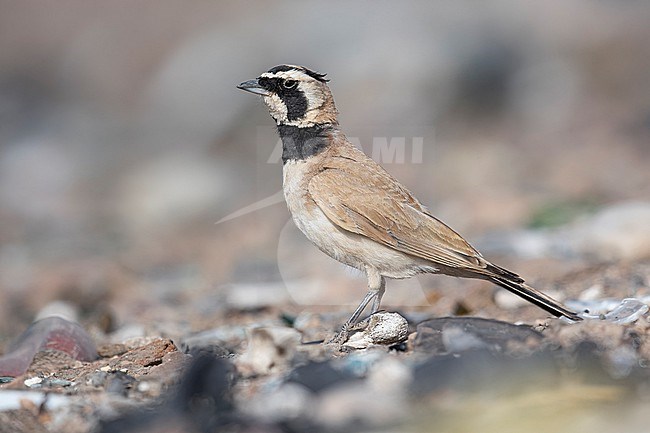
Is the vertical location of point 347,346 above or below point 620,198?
above

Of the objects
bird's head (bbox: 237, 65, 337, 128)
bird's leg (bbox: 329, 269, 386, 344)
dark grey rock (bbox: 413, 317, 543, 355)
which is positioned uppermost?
bird's head (bbox: 237, 65, 337, 128)

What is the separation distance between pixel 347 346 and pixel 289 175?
3.52 feet

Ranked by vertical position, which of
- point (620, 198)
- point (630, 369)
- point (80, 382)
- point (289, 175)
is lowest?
point (620, 198)

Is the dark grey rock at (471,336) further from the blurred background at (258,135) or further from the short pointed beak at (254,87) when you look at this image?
the blurred background at (258,135)

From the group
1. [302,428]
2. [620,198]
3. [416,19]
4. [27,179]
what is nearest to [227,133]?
[27,179]

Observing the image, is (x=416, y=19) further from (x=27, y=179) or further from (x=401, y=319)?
(x=401, y=319)

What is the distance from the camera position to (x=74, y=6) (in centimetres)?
2273

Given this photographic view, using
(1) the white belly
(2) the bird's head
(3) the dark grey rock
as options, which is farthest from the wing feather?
(3) the dark grey rock

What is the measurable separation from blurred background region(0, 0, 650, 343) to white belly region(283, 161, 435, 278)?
6.70 ft

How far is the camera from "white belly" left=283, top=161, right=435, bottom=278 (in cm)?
516

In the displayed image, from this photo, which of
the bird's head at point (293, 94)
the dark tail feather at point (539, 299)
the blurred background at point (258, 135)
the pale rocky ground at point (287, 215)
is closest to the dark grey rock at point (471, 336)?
the pale rocky ground at point (287, 215)

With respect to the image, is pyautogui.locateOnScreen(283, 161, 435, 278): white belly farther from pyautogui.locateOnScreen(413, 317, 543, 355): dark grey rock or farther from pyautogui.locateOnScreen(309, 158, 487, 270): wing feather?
pyautogui.locateOnScreen(413, 317, 543, 355): dark grey rock

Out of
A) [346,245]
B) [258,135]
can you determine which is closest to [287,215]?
[258,135]

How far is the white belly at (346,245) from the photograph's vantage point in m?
5.16
